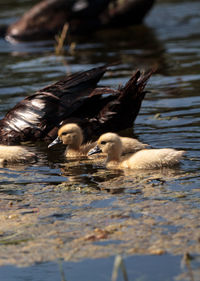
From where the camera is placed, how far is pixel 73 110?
24.2ft

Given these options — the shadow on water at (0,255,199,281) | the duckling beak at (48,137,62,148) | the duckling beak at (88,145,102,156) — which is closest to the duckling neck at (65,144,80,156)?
the duckling beak at (48,137,62,148)

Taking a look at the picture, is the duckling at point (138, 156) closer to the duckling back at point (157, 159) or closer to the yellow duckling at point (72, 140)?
the duckling back at point (157, 159)

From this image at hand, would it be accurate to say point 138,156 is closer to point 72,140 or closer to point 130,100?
point 72,140

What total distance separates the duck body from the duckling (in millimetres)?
752

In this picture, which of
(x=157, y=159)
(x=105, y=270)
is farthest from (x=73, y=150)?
(x=105, y=270)

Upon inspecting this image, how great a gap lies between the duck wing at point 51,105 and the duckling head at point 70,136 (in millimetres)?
331

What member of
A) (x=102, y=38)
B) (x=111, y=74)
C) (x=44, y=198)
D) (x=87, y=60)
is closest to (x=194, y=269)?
(x=44, y=198)

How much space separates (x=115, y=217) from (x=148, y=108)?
13.2 feet

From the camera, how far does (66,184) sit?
5.88 m

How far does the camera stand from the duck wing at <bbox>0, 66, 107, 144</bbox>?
7375 mm

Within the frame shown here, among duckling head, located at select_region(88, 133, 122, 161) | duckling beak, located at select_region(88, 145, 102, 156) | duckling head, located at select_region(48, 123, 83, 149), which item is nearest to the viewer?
duckling head, located at select_region(88, 133, 122, 161)

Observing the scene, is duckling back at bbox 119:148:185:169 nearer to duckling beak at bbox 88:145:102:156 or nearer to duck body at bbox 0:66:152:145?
duckling beak at bbox 88:145:102:156

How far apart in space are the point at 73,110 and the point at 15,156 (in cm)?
98

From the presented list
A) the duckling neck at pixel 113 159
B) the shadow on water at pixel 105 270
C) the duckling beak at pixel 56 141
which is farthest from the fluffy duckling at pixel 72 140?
the shadow on water at pixel 105 270
